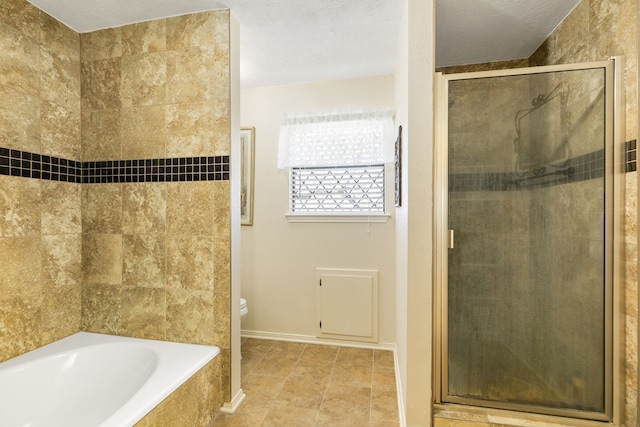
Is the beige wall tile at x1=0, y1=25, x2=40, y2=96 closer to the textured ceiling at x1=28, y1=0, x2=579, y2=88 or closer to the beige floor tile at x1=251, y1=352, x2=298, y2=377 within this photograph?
the textured ceiling at x1=28, y1=0, x2=579, y2=88

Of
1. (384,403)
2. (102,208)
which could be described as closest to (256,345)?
(384,403)

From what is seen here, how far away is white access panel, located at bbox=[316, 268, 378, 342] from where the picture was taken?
99.9 inches

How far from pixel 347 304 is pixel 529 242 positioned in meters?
1.50

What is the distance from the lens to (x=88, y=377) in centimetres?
162

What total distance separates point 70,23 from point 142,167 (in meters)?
0.99

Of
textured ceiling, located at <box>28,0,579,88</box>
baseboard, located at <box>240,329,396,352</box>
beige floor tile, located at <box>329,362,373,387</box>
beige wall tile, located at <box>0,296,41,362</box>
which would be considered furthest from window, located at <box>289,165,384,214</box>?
beige wall tile, located at <box>0,296,41,362</box>

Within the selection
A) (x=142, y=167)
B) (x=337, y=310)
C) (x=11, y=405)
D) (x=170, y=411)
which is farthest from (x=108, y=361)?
(x=337, y=310)

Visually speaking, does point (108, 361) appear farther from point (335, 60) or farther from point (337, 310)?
point (335, 60)

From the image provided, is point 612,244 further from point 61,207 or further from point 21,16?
point 21,16

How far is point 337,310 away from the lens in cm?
259

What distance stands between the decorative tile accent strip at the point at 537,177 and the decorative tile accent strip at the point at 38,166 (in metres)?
2.28

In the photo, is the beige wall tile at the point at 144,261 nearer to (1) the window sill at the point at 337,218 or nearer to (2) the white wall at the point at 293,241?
(2) the white wall at the point at 293,241

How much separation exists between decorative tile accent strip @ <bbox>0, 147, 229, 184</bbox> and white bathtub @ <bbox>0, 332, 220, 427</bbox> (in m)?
0.98

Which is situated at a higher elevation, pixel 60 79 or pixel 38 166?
pixel 60 79
